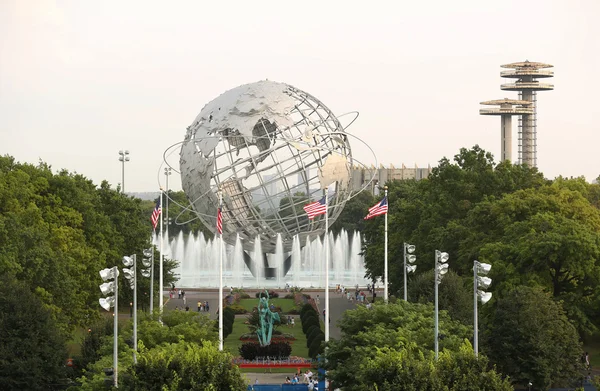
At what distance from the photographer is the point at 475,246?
7062cm

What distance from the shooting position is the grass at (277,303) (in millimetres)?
84188

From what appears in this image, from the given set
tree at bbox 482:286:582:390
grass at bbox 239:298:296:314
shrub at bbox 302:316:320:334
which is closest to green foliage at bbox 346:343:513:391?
tree at bbox 482:286:582:390

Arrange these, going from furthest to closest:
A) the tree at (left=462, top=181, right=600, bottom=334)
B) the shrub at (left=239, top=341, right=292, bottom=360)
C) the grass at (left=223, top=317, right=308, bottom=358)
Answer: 1. the grass at (left=223, top=317, right=308, bottom=358)
2. the shrub at (left=239, top=341, right=292, bottom=360)
3. the tree at (left=462, top=181, right=600, bottom=334)

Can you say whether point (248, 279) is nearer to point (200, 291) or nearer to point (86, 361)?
point (200, 291)

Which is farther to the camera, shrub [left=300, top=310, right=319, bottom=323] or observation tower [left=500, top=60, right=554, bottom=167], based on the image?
observation tower [left=500, top=60, right=554, bottom=167]

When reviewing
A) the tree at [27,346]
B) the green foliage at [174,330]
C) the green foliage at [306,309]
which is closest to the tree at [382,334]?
the green foliage at [174,330]

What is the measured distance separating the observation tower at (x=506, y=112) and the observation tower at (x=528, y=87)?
134 cm

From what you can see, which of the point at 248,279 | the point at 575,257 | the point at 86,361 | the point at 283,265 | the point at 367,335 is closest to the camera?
the point at 367,335

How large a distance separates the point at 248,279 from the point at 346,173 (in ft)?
86.1

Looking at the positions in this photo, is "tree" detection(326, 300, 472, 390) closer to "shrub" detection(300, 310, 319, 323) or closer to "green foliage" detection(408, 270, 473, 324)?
"green foliage" detection(408, 270, 473, 324)

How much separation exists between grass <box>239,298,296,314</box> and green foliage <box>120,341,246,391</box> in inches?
1611

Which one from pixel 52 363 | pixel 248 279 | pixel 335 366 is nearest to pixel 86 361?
pixel 52 363

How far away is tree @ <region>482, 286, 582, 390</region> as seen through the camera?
52.1 metres

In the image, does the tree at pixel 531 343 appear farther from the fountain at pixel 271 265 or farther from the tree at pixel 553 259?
the fountain at pixel 271 265
